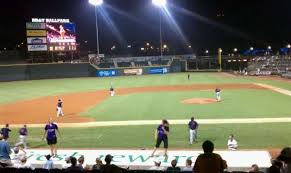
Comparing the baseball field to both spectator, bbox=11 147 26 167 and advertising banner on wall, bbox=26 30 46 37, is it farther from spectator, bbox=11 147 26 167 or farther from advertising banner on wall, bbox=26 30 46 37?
advertising banner on wall, bbox=26 30 46 37

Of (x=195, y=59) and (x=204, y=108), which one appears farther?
(x=195, y=59)

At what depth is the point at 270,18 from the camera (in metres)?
112

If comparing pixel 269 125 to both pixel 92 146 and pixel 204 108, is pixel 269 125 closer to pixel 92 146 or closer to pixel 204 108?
pixel 204 108

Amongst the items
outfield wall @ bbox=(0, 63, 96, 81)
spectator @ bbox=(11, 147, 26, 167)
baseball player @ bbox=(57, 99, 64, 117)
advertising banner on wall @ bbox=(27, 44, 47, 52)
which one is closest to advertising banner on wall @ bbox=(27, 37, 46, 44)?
advertising banner on wall @ bbox=(27, 44, 47, 52)

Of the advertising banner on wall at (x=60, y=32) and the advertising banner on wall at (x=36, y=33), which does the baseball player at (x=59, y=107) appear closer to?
the advertising banner on wall at (x=36, y=33)

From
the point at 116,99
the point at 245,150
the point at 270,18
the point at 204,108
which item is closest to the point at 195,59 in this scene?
the point at 270,18

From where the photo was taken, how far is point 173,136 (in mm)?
20828

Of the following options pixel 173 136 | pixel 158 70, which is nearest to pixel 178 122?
pixel 173 136

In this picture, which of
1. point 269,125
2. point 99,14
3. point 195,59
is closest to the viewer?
point 269,125

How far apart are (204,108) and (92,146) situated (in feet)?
42.5

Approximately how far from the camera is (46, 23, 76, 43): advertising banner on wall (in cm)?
6525

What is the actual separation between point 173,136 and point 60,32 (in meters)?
50.0

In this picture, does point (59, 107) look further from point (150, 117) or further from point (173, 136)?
point (173, 136)

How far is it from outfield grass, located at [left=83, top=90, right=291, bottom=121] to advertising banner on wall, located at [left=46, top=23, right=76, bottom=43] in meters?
30.5
